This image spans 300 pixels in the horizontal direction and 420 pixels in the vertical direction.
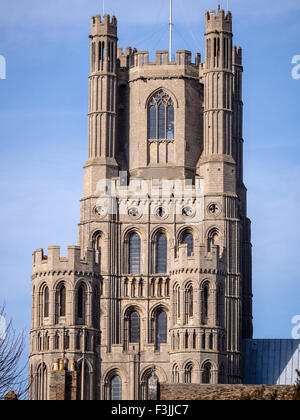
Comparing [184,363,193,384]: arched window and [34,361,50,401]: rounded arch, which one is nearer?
[34,361,50,401]: rounded arch

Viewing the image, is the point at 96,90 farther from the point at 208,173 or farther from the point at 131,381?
the point at 131,381

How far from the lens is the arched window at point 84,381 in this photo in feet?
360

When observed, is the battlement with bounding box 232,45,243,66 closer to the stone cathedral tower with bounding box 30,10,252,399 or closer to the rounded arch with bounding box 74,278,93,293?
the stone cathedral tower with bounding box 30,10,252,399

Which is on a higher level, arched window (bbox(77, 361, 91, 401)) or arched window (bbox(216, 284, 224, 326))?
arched window (bbox(216, 284, 224, 326))

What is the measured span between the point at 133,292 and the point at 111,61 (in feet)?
58.1

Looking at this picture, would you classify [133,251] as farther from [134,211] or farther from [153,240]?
[134,211]

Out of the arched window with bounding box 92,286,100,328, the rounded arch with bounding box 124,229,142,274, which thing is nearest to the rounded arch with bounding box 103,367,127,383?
the arched window with bounding box 92,286,100,328

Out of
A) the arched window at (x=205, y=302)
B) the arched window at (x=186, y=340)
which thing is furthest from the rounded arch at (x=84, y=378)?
the arched window at (x=205, y=302)

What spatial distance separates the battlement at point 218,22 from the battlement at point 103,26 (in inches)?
277

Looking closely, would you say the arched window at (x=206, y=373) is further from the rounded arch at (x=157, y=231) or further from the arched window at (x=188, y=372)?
the rounded arch at (x=157, y=231)

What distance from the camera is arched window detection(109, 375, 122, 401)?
4585 inches

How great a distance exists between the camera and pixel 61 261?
11438 centimetres

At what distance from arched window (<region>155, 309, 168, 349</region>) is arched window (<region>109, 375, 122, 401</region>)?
535 cm
